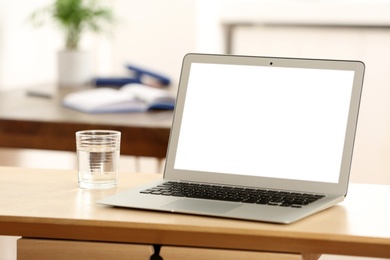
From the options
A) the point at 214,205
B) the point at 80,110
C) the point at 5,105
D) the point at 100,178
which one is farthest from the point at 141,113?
the point at 214,205

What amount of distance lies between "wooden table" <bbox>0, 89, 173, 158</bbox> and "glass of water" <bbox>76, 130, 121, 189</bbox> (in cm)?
80

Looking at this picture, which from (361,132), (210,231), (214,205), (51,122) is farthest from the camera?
(361,132)

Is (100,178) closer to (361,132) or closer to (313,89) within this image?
(313,89)

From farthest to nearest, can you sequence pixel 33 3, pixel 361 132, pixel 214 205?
A: pixel 361 132 → pixel 33 3 → pixel 214 205

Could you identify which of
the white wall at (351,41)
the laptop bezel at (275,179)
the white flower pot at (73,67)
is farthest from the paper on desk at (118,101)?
the white wall at (351,41)

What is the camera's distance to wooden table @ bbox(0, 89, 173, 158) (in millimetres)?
2242

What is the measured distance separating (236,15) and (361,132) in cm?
78

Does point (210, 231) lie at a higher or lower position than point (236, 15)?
lower

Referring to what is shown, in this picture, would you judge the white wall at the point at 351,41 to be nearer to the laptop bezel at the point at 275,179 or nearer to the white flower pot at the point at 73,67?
the white flower pot at the point at 73,67

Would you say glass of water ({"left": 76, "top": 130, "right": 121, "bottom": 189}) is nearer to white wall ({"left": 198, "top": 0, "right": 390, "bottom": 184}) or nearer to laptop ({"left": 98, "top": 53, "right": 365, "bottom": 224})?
laptop ({"left": 98, "top": 53, "right": 365, "bottom": 224})

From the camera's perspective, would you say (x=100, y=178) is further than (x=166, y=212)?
Yes

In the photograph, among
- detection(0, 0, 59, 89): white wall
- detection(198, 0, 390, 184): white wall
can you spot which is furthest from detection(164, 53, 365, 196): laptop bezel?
detection(198, 0, 390, 184): white wall

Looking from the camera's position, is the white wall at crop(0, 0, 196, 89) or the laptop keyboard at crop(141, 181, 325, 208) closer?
the laptop keyboard at crop(141, 181, 325, 208)

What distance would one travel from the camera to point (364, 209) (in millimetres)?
1271
